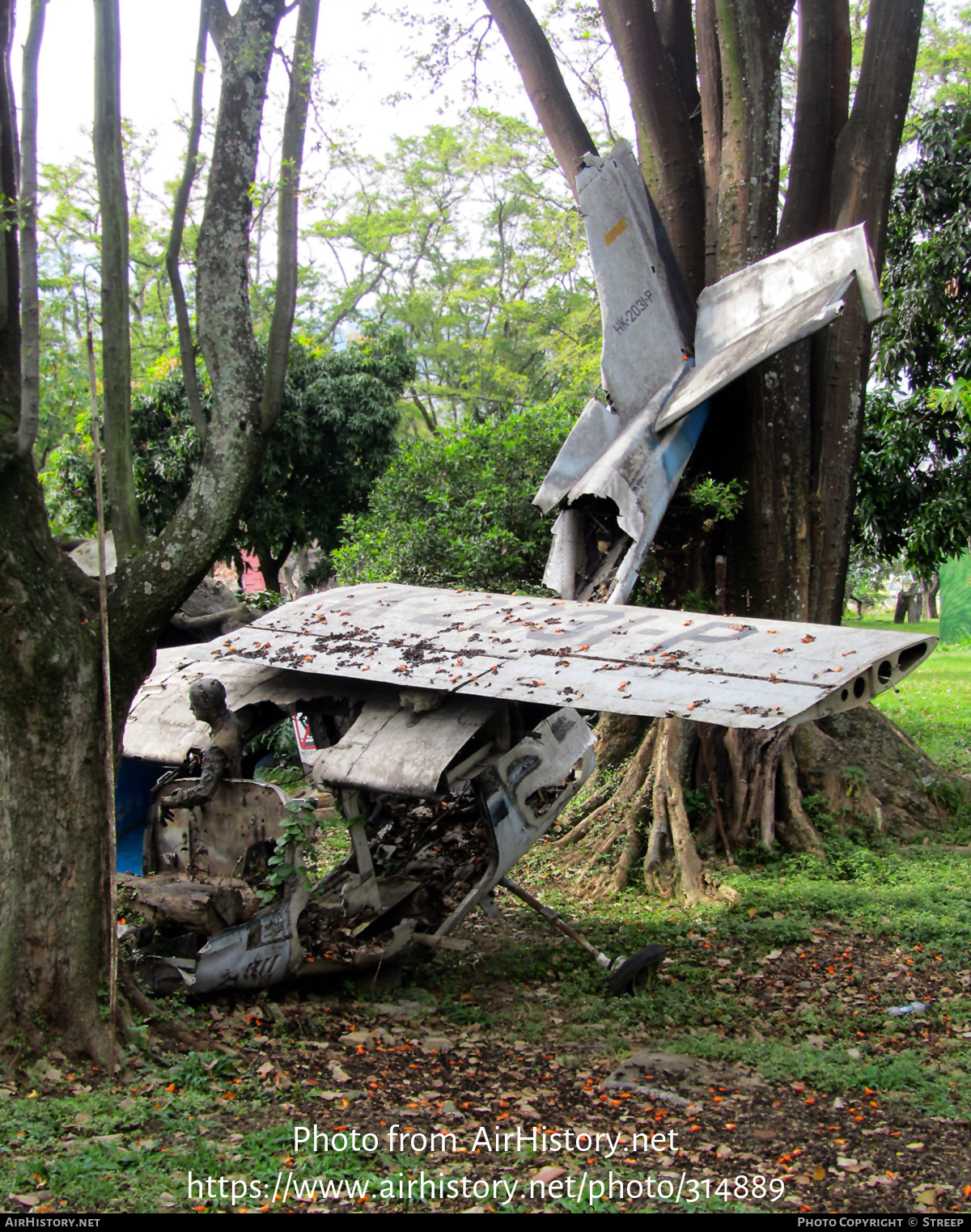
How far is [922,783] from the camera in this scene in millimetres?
11391

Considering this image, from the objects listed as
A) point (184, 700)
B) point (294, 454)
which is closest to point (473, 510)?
point (184, 700)

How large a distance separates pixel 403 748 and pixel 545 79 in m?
9.38

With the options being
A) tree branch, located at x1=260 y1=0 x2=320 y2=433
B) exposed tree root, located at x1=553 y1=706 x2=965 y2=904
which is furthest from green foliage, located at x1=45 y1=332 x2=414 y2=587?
tree branch, located at x1=260 y1=0 x2=320 y2=433

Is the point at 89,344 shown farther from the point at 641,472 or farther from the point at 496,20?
the point at 496,20

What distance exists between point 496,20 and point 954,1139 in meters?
12.8

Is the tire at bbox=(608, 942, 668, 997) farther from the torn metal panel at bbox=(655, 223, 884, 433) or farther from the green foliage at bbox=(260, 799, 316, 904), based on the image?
the torn metal panel at bbox=(655, 223, 884, 433)

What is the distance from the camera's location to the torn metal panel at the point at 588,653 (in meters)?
5.29

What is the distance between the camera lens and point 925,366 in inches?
550

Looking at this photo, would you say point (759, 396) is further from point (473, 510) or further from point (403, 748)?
point (403, 748)

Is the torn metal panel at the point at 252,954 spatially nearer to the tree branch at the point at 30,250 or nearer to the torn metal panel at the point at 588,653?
the torn metal panel at the point at 588,653

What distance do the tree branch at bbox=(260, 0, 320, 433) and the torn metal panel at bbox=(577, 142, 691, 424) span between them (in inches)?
123

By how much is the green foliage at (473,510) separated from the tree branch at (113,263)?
6.70m

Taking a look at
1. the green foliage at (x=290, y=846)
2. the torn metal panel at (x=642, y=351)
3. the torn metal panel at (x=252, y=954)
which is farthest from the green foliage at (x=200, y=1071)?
the torn metal panel at (x=642, y=351)

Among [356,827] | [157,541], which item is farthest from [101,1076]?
[157,541]
